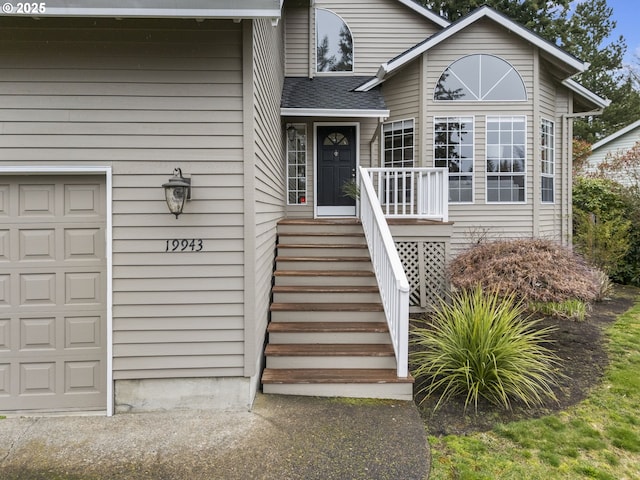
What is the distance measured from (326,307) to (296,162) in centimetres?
437

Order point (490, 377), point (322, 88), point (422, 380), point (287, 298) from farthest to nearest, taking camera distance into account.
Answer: point (322, 88)
point (287, 298)
point (422, 380)
point (490, 377)

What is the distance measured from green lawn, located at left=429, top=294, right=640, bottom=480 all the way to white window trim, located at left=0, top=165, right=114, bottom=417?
2.69 metres

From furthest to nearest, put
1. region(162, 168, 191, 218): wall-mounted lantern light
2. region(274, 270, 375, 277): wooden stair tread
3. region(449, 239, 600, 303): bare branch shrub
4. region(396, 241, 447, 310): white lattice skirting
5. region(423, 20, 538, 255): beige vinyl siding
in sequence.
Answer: region(423, 20, 538, 255): beige vinyl siding < region(396, 241, 447, 310): white lattice skirting < region(449, 239, 600, 303): bare branch shrub < region(274, 270, 375, 277): wooden stair tread < region(162, 168, 191, 218): wall-mounted lantern light

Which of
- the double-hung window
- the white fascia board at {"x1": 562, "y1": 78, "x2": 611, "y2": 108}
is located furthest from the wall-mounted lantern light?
the white fascia board at {"x1": 562, "y1": 78, "x2": 611, "y2": 108}

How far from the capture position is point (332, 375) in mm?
3592

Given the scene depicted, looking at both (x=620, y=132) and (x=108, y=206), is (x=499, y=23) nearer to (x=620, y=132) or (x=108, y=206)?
(x=108, y=206)

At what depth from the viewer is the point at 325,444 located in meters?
2.81

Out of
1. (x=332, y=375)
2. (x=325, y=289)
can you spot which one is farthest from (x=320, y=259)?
(x=332, y=375)

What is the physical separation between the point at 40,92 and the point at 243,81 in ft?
5.54

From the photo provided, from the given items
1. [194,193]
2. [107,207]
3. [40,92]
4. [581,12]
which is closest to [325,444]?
[194,193]

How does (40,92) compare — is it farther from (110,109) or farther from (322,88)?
(322,88)

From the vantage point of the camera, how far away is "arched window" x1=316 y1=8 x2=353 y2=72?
8469mm

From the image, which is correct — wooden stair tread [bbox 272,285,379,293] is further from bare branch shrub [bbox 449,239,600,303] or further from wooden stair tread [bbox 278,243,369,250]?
bare branch shrub [bbox 449,239,600,303]

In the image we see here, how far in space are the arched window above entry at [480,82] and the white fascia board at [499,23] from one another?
1.82ft
